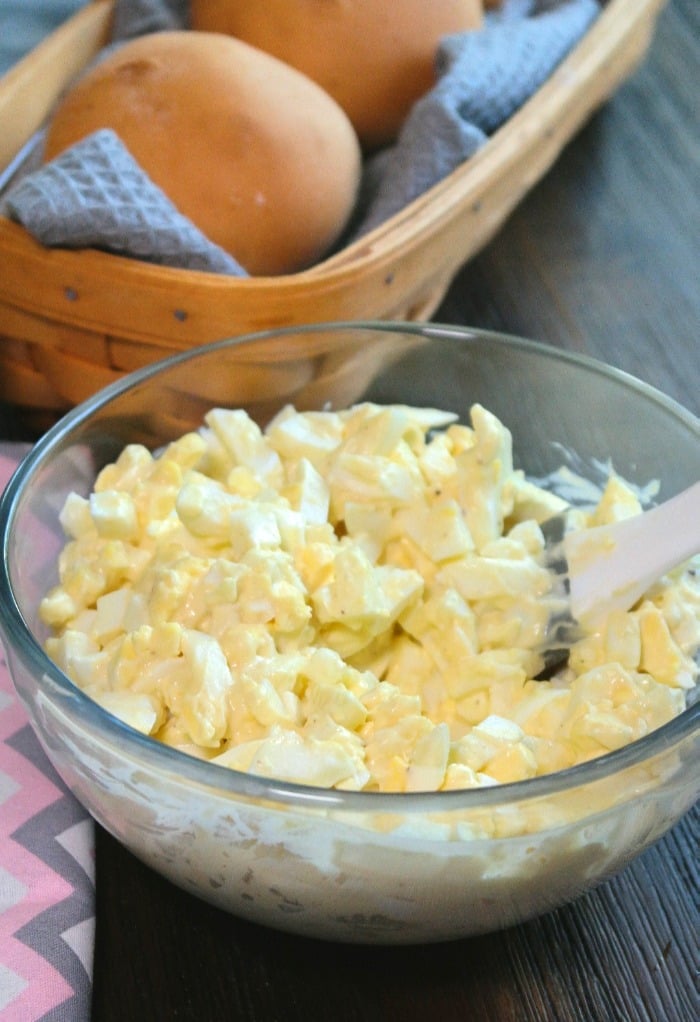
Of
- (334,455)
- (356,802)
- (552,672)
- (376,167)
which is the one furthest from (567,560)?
(376,167)

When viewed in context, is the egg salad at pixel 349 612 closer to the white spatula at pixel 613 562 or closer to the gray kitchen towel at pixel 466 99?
the white spatula at pixel 613 562

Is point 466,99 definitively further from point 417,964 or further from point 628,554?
point 417,964

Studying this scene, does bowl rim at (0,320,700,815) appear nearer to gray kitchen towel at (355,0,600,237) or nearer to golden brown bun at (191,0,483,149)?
gray kitchen towel at (355,0,600,237)

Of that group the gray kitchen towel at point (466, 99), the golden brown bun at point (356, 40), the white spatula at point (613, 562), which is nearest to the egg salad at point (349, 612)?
the white spatula at point (613, 562)

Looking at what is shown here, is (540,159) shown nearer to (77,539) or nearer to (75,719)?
(77,539)

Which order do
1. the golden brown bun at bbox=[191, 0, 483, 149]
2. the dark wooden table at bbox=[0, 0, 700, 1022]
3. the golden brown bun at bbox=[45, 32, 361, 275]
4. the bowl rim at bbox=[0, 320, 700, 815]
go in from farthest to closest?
the golden brown bun at bbox=[191, 0, 483, 149] < the golden brown bun at bbox=[45, 32, 361, 275] < the dark wooden table at bbox=[0, 0, 700, 1022] < the bowl rim at bbox=[0, 320, 700, 815]

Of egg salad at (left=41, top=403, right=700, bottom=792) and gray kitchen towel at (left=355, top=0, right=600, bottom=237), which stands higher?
gray kitchen towel at (left=355, top=0, right=600, bottom=237)


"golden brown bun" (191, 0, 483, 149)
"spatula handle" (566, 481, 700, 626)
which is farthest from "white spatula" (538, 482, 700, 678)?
"golden brown bun" (191, 0, 483, 149)

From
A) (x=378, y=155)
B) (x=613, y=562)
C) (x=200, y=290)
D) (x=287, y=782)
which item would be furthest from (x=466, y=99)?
(x=287, y=782)
